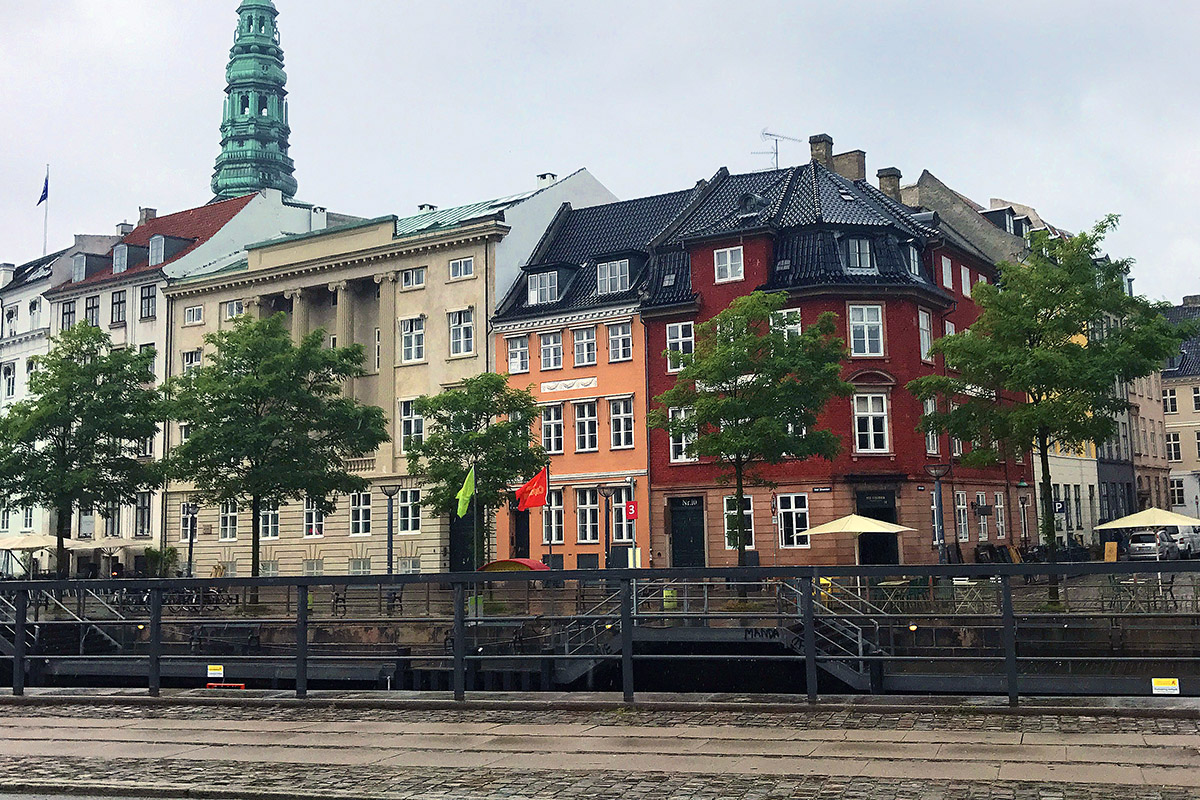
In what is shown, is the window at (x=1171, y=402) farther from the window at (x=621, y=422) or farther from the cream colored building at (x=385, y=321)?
the window at (x=621, y=422)

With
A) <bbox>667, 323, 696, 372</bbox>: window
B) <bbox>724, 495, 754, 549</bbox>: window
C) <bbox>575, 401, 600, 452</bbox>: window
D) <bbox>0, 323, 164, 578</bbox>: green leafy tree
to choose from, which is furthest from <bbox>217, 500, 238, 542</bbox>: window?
<bbox>724, 495, 754, 549</bbox>: window

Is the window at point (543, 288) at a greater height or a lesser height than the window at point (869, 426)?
greater

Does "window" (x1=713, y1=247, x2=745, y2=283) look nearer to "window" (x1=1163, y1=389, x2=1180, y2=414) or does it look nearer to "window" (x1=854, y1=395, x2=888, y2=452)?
"window" (x1=854, y1=395, x2=888, y2=452)

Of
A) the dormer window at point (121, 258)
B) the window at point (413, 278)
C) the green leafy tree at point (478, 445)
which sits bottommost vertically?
the green leafy tree at point (478, 445)

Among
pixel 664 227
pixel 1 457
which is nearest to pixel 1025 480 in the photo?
pixel 664 227

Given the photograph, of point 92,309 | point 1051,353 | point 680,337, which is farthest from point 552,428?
point 92,309

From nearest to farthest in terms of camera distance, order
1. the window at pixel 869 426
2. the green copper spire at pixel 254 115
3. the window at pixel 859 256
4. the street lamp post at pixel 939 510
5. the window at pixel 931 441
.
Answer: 1. the street lamp post at pixel 939 510
2. the window at pixel 869 426
3. the window at pixel 859 256
4. the window at pixel 931 441
5. the green copper spire at pixel 254 115

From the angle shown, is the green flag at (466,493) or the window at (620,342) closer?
the green flag at (466,493)

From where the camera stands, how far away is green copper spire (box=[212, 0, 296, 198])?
119875 millimetres

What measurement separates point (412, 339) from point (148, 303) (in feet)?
52.4

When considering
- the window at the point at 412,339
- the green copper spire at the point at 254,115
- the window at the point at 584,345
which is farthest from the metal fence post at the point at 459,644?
the green copper spire at the point at 254,115

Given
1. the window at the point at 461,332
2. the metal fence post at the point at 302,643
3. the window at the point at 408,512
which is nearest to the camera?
the metal fence post at the point at 302,643

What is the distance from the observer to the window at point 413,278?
175 ft

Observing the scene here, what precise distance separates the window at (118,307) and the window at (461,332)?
19567 mm
